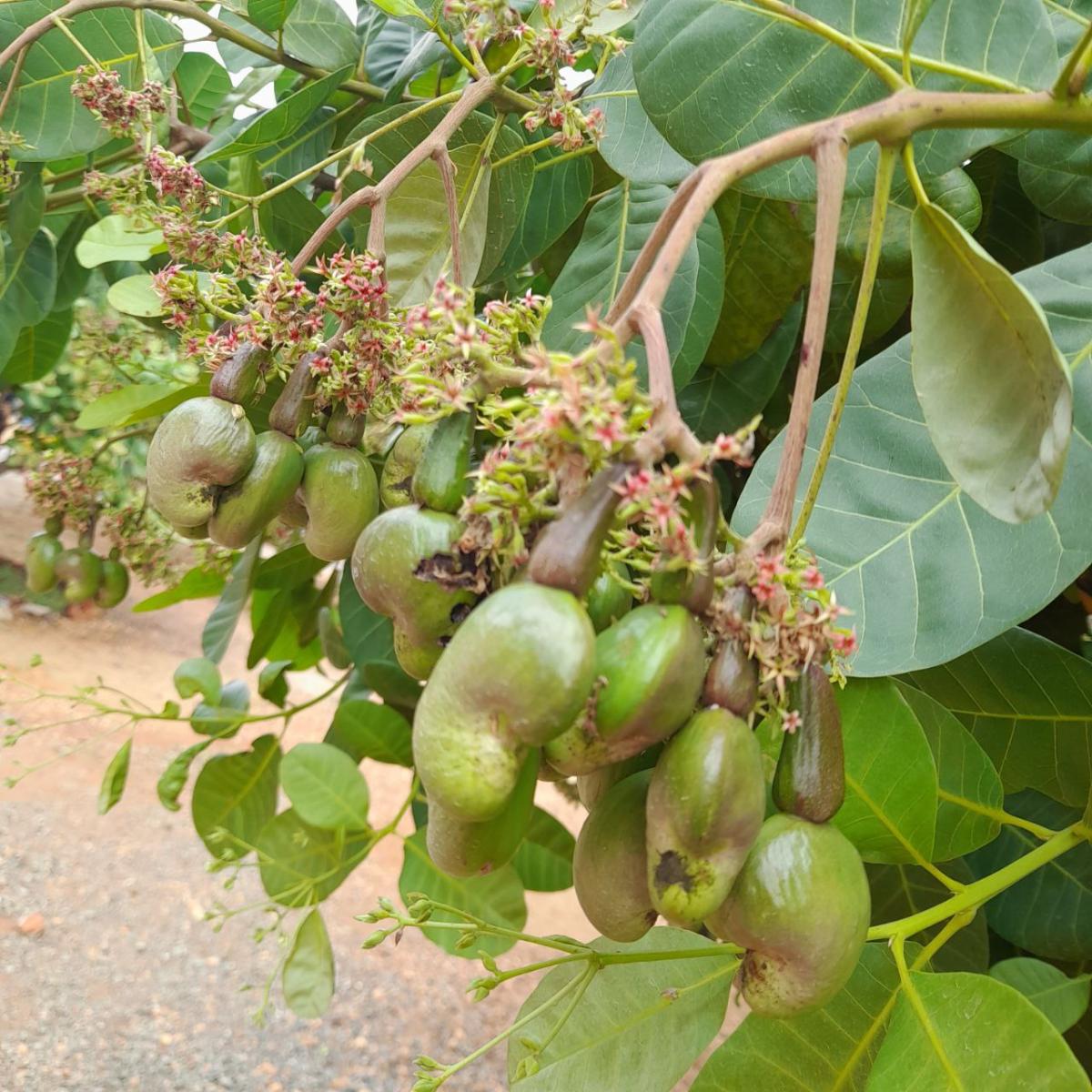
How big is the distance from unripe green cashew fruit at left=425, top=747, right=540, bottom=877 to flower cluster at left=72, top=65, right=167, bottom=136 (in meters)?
0.65

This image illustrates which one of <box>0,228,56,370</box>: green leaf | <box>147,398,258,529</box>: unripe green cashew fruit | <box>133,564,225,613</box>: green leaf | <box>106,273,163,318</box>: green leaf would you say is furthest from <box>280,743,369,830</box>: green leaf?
<box>147,398,258,529</box>: unripe green cashew fruit

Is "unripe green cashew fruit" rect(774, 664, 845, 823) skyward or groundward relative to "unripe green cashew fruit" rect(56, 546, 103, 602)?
skyward

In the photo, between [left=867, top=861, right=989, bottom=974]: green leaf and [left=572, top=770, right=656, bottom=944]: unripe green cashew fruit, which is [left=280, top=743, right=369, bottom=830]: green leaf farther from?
[left=572, top=770, right=656, bottom=944]: unripe green cashew fruit

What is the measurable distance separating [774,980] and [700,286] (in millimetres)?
550

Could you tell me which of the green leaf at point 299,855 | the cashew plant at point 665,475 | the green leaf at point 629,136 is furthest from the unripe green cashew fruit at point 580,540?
the green leaf at point 299,855

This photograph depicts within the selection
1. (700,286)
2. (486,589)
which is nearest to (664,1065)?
(486,589)

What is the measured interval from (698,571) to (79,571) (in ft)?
3.63

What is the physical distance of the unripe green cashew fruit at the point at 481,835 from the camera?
0.40 meters

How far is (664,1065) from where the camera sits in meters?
0.64

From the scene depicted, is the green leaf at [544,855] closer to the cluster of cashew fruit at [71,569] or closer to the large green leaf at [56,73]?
the cluster of cashew fruit at [71,569]

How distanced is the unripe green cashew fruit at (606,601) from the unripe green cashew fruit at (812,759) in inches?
3.0

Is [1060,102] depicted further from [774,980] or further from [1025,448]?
[774,980]

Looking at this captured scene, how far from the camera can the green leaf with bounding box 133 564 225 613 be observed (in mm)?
1341

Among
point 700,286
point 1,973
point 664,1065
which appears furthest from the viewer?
point 1,973
